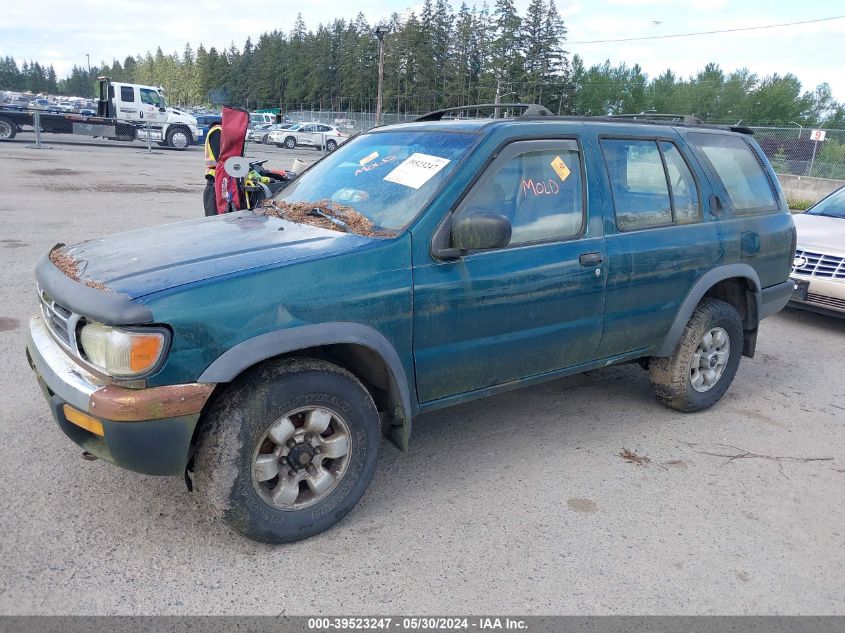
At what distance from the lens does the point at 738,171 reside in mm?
4918

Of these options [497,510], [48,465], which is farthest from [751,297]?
[48,465]

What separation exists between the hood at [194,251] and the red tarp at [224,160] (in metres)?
2.96

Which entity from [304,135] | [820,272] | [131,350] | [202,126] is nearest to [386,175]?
[131,350]

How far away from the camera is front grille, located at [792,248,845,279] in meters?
6.91

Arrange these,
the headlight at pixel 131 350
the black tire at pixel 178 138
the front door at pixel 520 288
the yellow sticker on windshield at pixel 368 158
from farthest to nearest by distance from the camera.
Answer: the black tire at pixel 178 138 → the yellow sticker on windshield at pixel 368 158 → the front door at pixel 520 288 → the headlight at pixel 131 350

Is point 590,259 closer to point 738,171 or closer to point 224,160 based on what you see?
point 738,171

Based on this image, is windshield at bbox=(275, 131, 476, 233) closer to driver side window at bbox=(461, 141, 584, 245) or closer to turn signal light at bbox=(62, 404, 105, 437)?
driver side window at bbox=(461, 141, 584, 245)

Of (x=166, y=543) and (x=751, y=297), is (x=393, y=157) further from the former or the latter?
(x=751, y=297)

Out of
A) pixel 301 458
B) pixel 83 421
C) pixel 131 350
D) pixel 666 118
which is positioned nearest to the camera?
pixel 131 350

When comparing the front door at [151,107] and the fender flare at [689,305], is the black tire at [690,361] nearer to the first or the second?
the fender flare at [689,305]

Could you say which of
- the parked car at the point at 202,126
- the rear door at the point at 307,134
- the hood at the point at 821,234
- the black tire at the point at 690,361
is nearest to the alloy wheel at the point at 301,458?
the black tire at the point at 690,361

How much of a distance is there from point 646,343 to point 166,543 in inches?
118

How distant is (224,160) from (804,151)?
21420 mm

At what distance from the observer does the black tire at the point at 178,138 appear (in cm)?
3140
